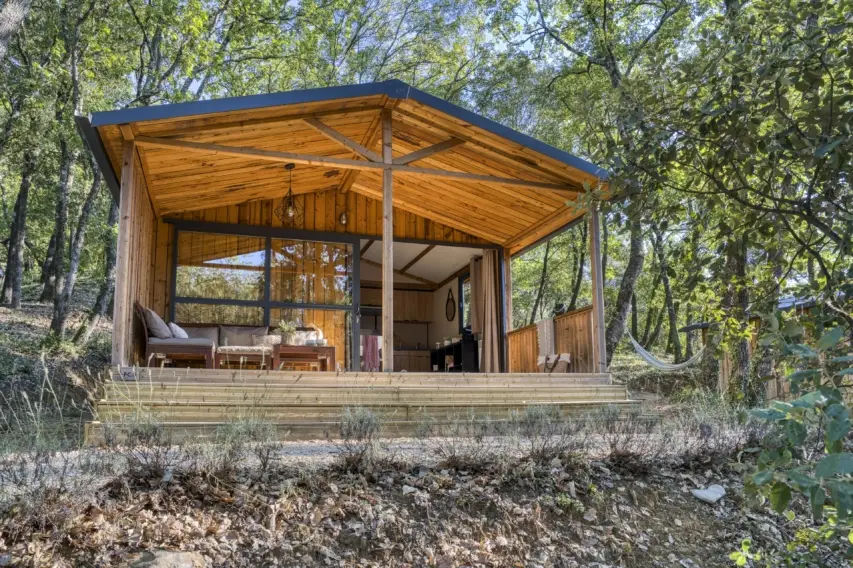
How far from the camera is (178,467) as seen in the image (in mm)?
3881

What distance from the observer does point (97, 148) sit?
6441mm

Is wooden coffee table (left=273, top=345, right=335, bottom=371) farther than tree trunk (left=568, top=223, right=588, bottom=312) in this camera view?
No

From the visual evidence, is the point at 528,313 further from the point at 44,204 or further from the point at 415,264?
the point at 44,204

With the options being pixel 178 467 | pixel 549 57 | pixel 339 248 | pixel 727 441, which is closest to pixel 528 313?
pixel 549 57

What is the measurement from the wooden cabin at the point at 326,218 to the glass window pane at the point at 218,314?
0.7 inches

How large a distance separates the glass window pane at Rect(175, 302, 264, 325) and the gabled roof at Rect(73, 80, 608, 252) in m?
1.33

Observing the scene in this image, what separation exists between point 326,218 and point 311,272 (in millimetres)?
863

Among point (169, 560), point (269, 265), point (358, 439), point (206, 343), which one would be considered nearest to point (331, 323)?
point (269, 265)

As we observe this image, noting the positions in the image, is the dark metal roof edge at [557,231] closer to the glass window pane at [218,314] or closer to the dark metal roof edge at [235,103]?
the dark metal roof edge at [235,103]

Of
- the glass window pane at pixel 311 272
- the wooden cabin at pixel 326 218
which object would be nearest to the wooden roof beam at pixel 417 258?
the wooden cabin at pixel 326 218

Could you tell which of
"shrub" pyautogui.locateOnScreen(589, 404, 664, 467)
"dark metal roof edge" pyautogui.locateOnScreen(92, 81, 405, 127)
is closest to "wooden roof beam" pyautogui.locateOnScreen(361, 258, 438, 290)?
"dark metal roof edge" pyautogui.locateOnScreen(92, 81, 405, 127)

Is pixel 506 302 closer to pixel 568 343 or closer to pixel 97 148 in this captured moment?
pixel 568 343

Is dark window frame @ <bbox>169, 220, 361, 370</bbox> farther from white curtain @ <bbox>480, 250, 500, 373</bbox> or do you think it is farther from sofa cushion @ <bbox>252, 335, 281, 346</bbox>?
white curtain @ <bbox>480, 250, 500, 373</bbox>

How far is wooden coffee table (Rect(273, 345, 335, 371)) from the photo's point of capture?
325 inches
